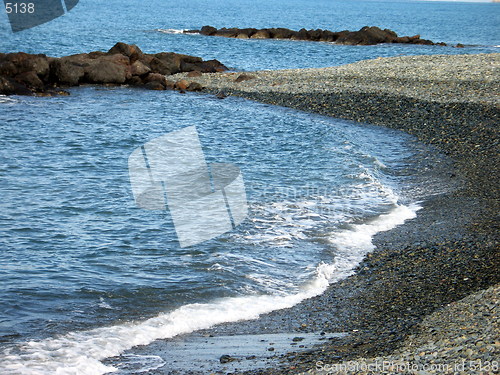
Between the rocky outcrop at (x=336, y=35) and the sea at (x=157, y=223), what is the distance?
37.1m

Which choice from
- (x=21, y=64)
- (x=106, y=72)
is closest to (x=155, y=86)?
(x=106, y=72)

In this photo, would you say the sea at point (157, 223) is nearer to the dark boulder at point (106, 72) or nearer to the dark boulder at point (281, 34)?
the dark boulder at point (106, 72)

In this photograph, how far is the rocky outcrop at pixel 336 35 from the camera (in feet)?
199

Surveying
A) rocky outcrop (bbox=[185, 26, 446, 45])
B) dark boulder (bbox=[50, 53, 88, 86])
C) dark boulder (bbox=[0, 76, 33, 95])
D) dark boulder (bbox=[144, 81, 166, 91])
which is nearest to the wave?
dark boulder (bbox=[0, 76, 33, 95])

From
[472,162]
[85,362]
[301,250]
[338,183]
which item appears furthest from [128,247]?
[472,162]

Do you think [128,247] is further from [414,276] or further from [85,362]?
[414,276]

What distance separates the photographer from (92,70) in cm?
3083

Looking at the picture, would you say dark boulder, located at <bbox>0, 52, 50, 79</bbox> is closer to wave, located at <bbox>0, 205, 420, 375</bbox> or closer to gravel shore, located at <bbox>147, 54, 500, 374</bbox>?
gravel shore, located at <bbox>147, 54, 500, 374</bbox>

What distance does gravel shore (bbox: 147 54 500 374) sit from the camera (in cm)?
665

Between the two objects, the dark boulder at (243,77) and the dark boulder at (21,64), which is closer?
the dark boulder at (21,64)

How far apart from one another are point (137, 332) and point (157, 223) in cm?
492

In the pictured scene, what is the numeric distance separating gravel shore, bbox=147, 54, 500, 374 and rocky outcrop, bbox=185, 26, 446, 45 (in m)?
39.0

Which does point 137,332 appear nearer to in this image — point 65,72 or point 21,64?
point 21,64

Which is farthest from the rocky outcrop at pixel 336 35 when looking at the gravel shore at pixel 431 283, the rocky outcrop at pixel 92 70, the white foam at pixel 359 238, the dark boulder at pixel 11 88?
the white foam at pixel 359 238
